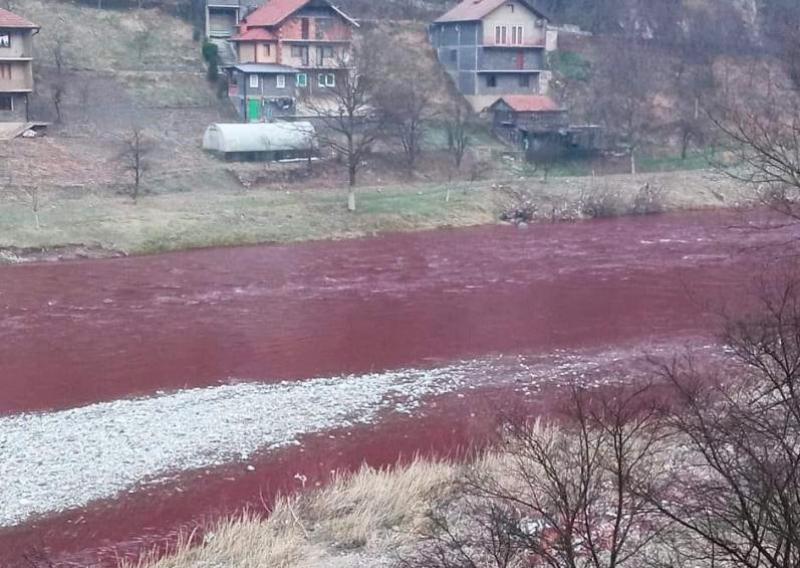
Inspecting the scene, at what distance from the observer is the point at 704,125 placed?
157 feet

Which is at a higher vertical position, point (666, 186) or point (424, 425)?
point (666, 186)

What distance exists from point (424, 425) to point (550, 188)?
79.4 ft

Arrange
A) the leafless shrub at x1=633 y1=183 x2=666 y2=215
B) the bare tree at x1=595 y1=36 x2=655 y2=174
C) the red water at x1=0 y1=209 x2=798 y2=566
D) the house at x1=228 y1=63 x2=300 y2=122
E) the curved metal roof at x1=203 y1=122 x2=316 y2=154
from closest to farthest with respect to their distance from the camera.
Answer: the red water at x1=0 y1=209 x2=798 y2=566, the curved metal roof at x1=203 y1=122 x2=316 y2=154, the leafless shrub at x1=633 y1=183 x2=666 y2=215, the house at x1=228 y1=63 x2=300 y2=122, the bare tree at x1=595 y1=36 x2=655 y2=174

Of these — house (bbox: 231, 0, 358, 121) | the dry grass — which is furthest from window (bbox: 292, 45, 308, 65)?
the dry grass

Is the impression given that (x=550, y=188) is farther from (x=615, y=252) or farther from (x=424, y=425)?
→ (x=424, y=425)

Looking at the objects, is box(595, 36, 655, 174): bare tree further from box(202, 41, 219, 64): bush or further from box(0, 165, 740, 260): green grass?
box(202, 41, 219, 64): bush

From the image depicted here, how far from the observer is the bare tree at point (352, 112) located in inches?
1415

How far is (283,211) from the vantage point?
108ft

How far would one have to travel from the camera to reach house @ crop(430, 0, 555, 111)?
4822 centimetres

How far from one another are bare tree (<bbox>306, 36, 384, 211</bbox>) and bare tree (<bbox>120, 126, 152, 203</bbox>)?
255 inches

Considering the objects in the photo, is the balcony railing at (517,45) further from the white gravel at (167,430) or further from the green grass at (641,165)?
the white gravel at (167,430)

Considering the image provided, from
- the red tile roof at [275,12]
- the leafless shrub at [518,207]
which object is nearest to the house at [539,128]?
the leafless shrub at [518,207]

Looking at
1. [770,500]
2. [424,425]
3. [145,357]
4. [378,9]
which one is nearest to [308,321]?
[145,357]

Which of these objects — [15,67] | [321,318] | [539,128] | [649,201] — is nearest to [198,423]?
[321,318]
